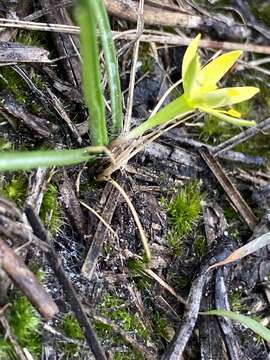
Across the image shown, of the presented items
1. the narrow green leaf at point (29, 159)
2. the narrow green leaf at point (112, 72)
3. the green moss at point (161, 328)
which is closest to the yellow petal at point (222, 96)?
the narrow green leaf at point (112, 72)

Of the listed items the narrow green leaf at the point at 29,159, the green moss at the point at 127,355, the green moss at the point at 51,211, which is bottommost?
the green moss at the point at 127,355

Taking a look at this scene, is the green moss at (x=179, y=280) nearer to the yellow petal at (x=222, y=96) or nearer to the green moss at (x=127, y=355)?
the green moss at (x=127, y=355)

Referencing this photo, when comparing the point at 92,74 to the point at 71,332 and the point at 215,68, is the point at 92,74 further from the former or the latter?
the point at 71,332

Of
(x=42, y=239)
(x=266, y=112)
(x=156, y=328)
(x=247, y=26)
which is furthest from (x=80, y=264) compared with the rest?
(x=247, y=26)

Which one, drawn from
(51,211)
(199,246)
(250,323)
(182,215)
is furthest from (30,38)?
(250,323)

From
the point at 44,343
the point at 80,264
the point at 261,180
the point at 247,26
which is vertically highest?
the point at 247,26

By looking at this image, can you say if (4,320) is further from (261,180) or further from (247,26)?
(247,26)
